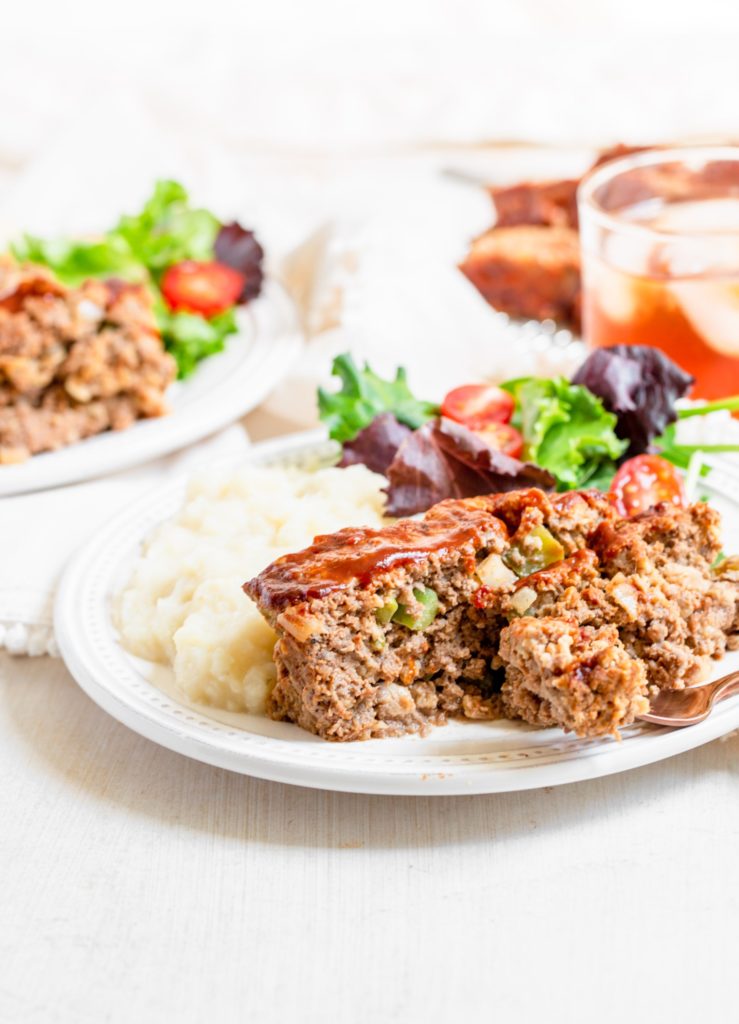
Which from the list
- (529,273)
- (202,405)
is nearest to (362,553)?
(202,405)

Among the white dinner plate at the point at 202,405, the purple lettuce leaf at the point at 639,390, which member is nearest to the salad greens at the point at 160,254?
the white dinner plate at the point at 202,405

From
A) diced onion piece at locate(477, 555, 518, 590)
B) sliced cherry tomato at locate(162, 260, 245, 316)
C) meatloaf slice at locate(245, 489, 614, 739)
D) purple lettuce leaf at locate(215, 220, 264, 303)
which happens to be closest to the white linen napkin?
sliced cherry tomato at locate(162, 260, 245, 316)

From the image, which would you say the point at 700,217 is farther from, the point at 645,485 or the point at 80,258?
the point at 80,258

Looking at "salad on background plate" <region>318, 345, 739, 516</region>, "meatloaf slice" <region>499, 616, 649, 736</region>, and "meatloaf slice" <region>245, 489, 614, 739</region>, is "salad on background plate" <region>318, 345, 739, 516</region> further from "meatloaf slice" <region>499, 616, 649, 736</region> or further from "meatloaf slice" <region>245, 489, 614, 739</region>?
"meatloaf slice" <region>499, 616, 649, 736</region>

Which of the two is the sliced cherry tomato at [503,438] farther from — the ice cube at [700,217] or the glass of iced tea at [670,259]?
the ice cube at [700,217]

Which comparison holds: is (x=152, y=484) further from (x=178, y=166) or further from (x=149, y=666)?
(x=178, y=166)

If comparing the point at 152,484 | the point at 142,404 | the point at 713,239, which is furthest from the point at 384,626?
the point at 713,239
